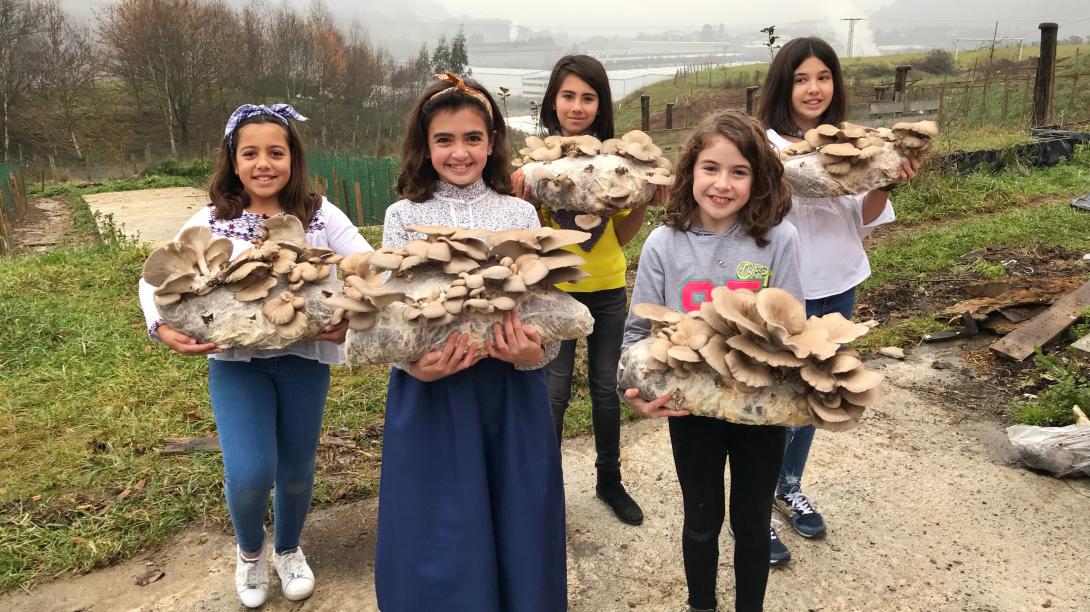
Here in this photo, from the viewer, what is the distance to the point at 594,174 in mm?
2566

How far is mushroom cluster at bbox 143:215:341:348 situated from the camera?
2.13m

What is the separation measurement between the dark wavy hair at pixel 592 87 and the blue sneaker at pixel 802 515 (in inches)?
79.4

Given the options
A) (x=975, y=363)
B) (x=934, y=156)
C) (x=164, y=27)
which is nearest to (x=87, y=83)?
(x=164, y=27)

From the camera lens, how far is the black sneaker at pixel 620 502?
3395 mm

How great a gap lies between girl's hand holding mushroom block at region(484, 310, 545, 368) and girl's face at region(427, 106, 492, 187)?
644mm

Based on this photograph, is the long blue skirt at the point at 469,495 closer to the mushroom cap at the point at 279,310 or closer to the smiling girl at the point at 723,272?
the mushroom cap at the point at 279,310

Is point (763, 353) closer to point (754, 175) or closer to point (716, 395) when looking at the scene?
point (716, 395)

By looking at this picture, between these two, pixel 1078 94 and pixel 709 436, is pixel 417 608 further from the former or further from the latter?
pixel 1078 94

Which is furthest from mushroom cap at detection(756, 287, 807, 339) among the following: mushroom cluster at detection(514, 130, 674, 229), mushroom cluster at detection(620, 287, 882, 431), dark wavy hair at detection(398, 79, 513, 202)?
dark wavy hair at detection(398, 79, 513, 202)

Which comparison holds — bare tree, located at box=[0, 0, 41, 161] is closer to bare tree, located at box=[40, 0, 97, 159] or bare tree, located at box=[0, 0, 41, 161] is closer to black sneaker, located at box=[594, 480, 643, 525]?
bare tree, located at box=[40, 0, 97, 159]

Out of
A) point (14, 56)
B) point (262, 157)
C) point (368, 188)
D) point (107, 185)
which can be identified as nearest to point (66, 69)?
A: point (14, 56)

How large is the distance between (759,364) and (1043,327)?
4.47 metres

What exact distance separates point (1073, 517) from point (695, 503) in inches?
92.3

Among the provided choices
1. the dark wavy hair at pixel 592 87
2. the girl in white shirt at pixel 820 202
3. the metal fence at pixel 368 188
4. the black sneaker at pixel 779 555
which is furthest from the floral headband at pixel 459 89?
the metal fence at pixel 368 188
